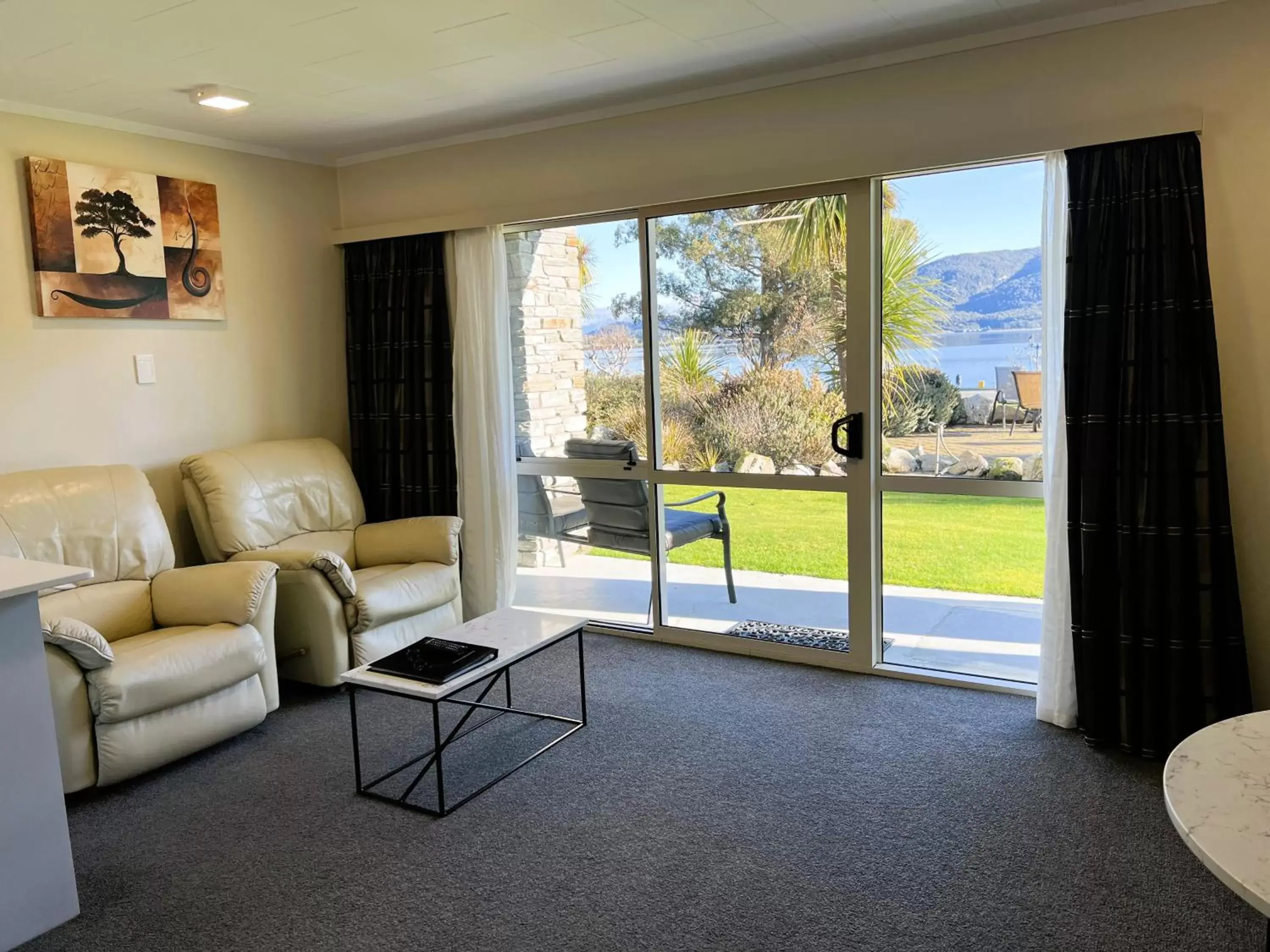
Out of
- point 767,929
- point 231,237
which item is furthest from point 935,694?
point 231,237

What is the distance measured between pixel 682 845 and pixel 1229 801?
5.23ft

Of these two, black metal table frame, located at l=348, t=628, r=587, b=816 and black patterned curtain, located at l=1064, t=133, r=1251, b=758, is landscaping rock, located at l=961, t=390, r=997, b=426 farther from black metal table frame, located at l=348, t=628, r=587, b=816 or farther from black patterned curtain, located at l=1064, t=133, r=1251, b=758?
black metal table frame, located at l=348, t=628, r=587, b=816

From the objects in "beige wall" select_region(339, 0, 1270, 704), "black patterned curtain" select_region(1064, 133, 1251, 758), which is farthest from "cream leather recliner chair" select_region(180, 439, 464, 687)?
"black patterned curtain" select_region(1064, 133, 1251, 758)

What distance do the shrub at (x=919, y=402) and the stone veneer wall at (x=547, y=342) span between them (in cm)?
148

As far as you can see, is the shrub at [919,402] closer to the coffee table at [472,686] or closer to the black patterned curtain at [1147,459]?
the black patterned curtain at [1147,459]

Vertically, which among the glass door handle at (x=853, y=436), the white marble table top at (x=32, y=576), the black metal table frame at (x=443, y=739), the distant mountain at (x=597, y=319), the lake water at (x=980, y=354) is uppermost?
the distant mountain at (x=597, y=319)

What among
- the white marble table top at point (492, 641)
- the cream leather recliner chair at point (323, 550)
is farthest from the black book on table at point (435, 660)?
the cream leather recliner chair at point (323, 550)

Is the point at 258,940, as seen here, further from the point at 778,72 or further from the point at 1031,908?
the point at 778,72

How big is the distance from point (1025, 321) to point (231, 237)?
3.49 m

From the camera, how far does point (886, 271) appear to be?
361 centimetres

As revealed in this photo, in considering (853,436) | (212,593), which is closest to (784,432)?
(853,436)

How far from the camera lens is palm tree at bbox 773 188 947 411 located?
355 cm

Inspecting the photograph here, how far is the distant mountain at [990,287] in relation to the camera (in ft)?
11.0

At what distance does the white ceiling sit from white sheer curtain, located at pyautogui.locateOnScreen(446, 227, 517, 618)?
0.71 metres
